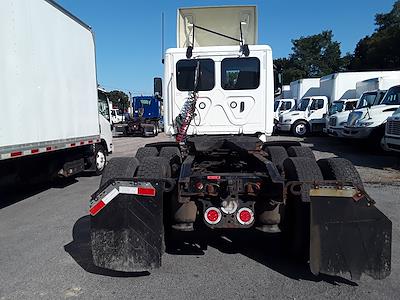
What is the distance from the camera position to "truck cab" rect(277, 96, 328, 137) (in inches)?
940

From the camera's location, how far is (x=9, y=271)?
438cm

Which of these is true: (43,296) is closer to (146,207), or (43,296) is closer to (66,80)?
(146,207)

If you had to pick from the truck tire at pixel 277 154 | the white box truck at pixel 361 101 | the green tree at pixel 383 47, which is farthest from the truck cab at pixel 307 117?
the green tree at pixel 383 47

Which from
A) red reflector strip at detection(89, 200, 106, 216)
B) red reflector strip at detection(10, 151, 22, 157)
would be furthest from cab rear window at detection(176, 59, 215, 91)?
red reflector strip at detection(89, 200, 106, 216)

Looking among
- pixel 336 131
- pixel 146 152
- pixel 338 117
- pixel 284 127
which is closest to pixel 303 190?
pixel 146 152

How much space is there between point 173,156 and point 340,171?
242 centimetres

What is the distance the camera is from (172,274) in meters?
4.21

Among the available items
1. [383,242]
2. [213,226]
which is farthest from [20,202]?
[383,242]

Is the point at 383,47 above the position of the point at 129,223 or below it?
above

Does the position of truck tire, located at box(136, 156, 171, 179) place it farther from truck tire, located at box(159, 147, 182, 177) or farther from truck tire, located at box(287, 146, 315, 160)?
truck tire, located at box(287, 146, 315, 160)

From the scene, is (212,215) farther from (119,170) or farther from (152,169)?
(119,170)

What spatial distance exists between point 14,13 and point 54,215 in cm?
321

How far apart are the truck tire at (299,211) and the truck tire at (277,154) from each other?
1.04 metres

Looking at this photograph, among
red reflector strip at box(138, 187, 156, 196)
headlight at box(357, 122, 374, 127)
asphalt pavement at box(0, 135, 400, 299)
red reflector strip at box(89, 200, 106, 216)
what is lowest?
asphalt pavement at box(0, 135, 400, 299)
